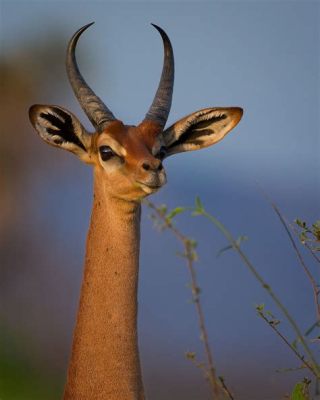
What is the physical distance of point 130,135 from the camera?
5414mm

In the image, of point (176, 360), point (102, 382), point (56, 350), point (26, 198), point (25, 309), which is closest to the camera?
point (102, 382)

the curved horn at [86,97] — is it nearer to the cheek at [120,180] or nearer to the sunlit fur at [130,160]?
the sunlit fur at [130,160]

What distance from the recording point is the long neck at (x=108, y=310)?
197 inches

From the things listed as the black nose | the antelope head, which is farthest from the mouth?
the black nose

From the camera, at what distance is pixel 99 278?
17.2 ft

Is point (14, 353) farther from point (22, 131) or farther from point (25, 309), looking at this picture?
point (22, 131)

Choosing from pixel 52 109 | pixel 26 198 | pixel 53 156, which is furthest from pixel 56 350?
pixel 52 109

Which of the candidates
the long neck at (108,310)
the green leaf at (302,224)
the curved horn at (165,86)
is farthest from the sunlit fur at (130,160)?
the green leaf at (302,224)

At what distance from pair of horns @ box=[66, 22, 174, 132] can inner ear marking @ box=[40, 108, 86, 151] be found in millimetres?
144

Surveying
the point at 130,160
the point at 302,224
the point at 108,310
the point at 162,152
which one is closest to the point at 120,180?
the point at 130,160

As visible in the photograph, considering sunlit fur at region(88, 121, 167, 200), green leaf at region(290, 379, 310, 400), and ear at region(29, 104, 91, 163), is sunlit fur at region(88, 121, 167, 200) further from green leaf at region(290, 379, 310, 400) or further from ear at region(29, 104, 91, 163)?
green leaf at region(290, 379, 310, 400)

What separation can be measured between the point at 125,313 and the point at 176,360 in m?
7.56

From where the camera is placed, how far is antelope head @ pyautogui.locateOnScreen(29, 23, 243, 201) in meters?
5.18

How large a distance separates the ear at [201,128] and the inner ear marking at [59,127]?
61cm
